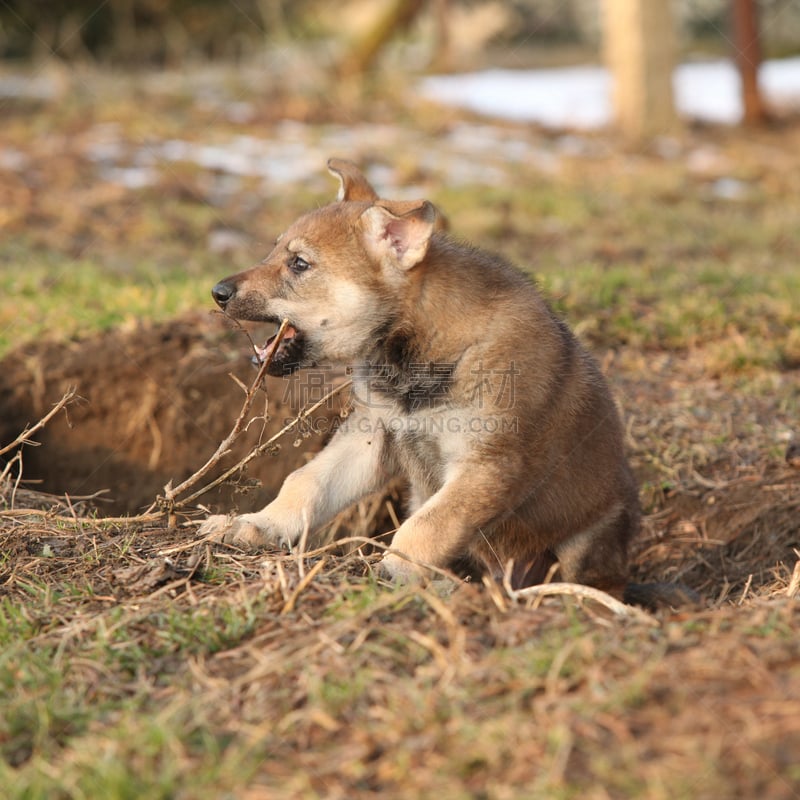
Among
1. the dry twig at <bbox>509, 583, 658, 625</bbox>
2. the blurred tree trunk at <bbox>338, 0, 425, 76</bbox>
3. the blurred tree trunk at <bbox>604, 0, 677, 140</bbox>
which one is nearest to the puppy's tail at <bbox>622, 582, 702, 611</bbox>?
the dry twig at <bbox>509, 583, 658, 625</bbox>

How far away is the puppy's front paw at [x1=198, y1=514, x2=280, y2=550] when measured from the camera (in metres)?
3.69

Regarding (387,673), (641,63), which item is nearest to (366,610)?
(387,673)

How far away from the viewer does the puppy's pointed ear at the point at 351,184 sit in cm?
431

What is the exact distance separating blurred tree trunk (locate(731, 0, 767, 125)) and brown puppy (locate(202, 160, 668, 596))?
978cm

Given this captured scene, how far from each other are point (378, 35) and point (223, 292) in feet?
37.4

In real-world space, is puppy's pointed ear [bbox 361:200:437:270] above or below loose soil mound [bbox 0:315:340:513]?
above

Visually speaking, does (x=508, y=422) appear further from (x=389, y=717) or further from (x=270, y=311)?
(x=389, y=717)

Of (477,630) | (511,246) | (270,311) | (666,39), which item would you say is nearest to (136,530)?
(270,311)

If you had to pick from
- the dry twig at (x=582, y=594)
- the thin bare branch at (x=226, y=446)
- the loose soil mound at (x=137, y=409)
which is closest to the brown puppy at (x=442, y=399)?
the thin bare branch at (x=226, y=446)

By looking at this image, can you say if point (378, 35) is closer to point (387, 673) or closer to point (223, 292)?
point (223, 292)

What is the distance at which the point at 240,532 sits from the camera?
12.2 ft

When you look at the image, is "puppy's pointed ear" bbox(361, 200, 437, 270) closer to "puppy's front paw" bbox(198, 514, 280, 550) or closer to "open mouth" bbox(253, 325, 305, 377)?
"open mouth" bbox(253, 325, 305, 377)

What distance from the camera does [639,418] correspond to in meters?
4.98

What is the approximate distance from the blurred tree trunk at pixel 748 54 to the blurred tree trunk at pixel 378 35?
4415 millimetres
